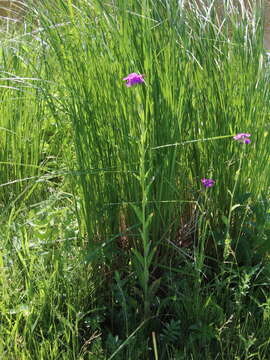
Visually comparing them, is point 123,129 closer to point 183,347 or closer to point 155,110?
point 155,110

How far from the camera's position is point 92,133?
5.89ft

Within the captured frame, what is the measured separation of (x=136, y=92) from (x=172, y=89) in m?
0.25

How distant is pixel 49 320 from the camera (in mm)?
A: 1746

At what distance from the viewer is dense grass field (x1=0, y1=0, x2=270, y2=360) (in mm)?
1708

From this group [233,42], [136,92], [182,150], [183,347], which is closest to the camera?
[136,92]

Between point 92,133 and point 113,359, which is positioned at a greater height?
point 92,133

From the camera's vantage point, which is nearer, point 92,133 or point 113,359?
point 113,359

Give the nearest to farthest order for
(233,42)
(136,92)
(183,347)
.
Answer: (136,92)
(183,347)
(233,42)

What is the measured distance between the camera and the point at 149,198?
1.79 meters

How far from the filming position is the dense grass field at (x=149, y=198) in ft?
5.60

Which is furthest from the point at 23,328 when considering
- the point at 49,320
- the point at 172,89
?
the point at 172,89

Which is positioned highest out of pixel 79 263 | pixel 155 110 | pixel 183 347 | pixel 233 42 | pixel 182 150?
pixel 233 42

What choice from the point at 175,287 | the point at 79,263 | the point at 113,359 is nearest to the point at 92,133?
the point at 79,263

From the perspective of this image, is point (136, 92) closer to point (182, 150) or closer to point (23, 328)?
point (182, 150)
